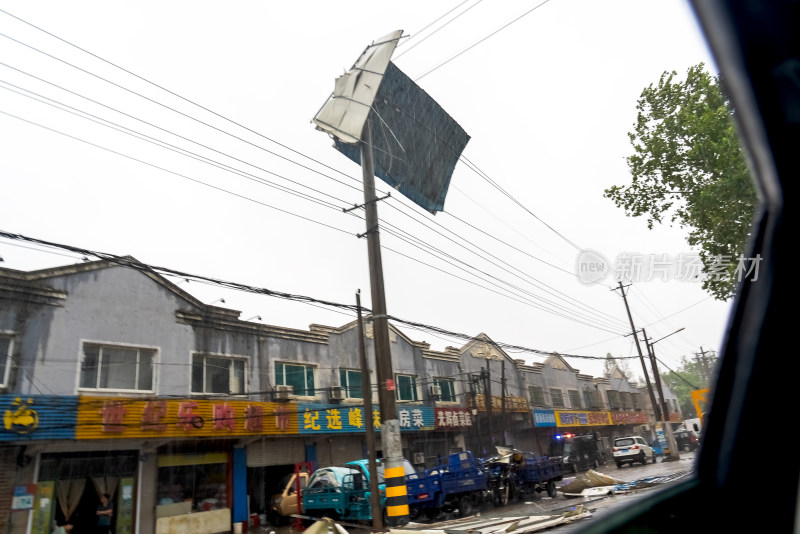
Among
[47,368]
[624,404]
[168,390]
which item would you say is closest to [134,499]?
[168,390]

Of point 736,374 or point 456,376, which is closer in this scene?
point 736,374

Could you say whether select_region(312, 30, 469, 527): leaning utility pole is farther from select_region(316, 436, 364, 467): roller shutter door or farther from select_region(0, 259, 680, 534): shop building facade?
select_region(316, 436, 364, 467): roller shutter door

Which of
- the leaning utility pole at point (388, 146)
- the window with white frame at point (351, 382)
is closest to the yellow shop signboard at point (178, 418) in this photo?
the window with white frame at point (351, 382)

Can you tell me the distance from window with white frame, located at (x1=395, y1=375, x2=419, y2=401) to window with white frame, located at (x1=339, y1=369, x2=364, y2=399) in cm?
241

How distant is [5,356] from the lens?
46.1 feet

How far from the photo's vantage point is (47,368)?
48.1ft

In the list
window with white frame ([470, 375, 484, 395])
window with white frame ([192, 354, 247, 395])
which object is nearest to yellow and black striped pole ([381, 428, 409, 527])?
window with white frame ([192, 354, 247, 395])

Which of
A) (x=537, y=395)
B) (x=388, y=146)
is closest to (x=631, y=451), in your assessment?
(x=537, y=395)

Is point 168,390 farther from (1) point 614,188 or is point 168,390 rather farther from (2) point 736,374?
(2) point 736,374

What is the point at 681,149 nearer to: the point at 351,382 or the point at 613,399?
the point at 351,382

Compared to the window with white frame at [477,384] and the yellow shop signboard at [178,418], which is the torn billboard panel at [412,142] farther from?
the window with white frame at [477,384]

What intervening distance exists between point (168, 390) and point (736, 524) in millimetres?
17932

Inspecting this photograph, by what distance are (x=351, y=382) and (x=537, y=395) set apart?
17364mm

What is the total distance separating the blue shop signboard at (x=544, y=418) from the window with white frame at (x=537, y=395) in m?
1.60
